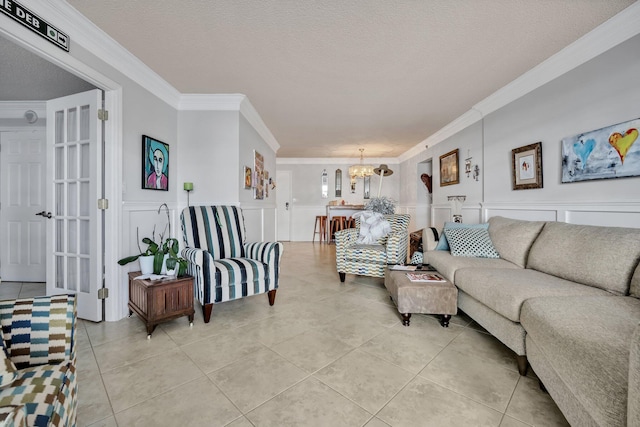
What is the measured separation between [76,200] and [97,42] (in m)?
1.38

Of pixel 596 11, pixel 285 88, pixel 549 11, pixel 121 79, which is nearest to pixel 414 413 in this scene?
pixel 549 11

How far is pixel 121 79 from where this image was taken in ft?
7.74

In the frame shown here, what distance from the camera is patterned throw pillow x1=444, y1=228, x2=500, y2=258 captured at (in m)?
2.55

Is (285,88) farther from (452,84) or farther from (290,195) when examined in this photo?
(290,195)

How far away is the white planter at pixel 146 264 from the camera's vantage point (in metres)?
2.13

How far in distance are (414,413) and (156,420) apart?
1.21 metres

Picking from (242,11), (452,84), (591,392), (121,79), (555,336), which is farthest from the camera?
(452,84)

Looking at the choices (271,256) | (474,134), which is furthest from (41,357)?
(474,134)

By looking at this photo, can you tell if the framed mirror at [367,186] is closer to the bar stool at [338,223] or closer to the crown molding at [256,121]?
the bar stool at [338,223]

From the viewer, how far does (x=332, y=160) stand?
7.27 m

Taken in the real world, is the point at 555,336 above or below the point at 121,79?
below

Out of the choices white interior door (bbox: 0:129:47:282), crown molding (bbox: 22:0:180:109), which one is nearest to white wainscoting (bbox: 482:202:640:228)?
crown molding (bbox: 22:0:180:109)

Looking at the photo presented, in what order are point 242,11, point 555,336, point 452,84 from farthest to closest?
point 452,84 < point 242,11 < point 555,336

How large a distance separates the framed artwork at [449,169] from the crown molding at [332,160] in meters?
2.52
